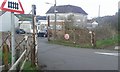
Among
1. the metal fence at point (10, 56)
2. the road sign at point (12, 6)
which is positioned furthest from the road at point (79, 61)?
the road sign at point (12, 6)

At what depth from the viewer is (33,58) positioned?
1198 cm

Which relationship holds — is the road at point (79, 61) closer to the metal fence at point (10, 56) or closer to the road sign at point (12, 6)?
the metal fence at point (10, 56)

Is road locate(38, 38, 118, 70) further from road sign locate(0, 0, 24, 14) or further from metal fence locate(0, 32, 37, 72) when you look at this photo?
road sign locate(0, 0, 24, 14)

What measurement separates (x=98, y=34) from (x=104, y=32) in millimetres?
804

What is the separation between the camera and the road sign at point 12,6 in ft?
20.3

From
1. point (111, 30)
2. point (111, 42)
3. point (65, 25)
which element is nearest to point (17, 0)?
point (111, 42)

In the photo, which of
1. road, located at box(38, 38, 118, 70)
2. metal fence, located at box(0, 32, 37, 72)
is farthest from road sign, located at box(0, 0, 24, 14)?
road, located at box(38, 38, 118, 70)

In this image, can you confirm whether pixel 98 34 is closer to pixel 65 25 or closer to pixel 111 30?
pixel 111 30

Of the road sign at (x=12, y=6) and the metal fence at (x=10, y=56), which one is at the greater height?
the road sign at (x=12, y=6)

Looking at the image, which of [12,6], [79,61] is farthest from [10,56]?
[12,6]

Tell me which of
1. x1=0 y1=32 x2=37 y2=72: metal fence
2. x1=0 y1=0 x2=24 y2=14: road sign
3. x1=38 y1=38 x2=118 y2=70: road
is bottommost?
x1=38 y1=38 x2=118 y2=70: road

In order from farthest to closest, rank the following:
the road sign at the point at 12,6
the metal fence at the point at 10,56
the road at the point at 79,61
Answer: the road at the point at 79,61 → the metal fence at the point at 10,56 → the road sign at the point at 12,6

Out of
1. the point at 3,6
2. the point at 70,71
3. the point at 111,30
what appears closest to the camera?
the point at 3,6

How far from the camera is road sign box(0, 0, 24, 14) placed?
620 centimetres
